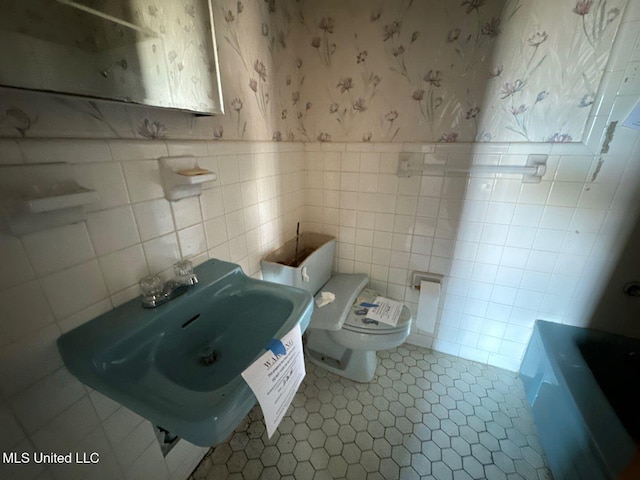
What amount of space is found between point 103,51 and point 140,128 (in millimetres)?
166

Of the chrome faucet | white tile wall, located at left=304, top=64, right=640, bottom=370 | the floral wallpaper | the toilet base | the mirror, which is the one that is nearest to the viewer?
the mirror

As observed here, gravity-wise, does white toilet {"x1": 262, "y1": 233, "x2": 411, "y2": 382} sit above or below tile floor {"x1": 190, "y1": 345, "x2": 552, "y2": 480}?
above

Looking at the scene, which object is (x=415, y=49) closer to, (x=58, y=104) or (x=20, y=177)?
(x=58, y=104)

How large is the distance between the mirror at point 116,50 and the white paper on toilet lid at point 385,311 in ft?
3.72

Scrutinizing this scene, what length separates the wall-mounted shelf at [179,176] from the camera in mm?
733

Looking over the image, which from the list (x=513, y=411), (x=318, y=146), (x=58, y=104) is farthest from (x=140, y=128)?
(x=513, y=411)

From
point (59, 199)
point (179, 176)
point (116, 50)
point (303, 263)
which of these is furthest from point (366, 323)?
point (116, 50)

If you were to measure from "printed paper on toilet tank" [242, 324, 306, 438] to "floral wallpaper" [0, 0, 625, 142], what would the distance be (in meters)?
0.68

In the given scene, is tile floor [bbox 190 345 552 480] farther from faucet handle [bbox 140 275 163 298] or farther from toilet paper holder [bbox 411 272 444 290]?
faucet handle [bbox 140 275 163 298]

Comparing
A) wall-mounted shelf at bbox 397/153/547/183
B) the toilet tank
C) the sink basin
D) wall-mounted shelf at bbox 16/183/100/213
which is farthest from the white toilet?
wall-mounted shelf at bbox 16/183/100/213

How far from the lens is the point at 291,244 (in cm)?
150

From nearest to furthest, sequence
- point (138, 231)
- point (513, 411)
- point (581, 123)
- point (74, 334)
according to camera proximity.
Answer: point (74, 334)
point (138, 231)
point (581, 123)
point (513, 411)

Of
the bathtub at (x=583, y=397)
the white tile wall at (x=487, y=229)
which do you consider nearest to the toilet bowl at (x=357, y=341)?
the white tile wall at (x=487, y=229)

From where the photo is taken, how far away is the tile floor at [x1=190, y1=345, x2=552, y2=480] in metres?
1.02
